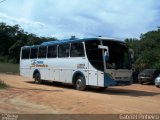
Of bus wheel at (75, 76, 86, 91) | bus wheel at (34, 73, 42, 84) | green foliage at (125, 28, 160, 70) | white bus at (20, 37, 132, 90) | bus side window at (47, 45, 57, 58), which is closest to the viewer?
white bus at (20, 37, 132, 90)

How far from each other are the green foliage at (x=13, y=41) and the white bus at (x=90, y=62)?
72082mm

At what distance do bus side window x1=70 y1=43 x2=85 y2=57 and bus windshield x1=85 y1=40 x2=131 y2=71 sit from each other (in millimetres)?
571

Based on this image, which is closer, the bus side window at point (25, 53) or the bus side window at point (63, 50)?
the bus side window at point (63, 50)

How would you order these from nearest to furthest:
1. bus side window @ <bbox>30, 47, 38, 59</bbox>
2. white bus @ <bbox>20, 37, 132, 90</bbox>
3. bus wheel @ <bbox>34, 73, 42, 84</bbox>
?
1. white bus @ <bbox>20, 37, 132, 90</bbox>
2. bus wheel @ <bbox>34, 73, 42, 84</bbox>
3. bus side window @ <bbox>30, 47, 38, 59</bbox>

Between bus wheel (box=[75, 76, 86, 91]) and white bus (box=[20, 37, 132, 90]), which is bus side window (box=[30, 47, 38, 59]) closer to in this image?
white bus (box=[20, 37, 132, 90])

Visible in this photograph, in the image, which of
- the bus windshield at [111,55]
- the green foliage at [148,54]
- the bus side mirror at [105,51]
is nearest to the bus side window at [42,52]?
the bus windshield at [111,55]

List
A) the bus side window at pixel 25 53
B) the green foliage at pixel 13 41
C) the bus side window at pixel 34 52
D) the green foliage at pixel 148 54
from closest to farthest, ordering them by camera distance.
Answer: the bus side window at pixel 34 52, the bus side window at pixel 25 53, the green foliage at pixel 148 54, the green foliage at pixel 13 41

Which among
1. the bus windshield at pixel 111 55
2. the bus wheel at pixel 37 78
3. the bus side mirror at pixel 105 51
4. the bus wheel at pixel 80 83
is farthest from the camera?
the bus wheel at pixel 37 78

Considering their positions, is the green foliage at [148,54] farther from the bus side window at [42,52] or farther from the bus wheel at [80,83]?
the bus wheel at [80,83]

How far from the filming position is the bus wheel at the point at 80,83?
21.9 metres

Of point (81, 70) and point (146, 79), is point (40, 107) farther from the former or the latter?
point (146, 79)

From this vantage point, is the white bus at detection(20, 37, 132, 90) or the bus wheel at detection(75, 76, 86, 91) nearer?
the white bus at detection(20, 37, 132, 90)

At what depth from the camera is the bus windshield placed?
20.7 meters

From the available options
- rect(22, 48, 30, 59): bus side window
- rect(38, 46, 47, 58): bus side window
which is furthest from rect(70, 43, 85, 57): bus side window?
rect(22, 48, 30, 59): bus side window
